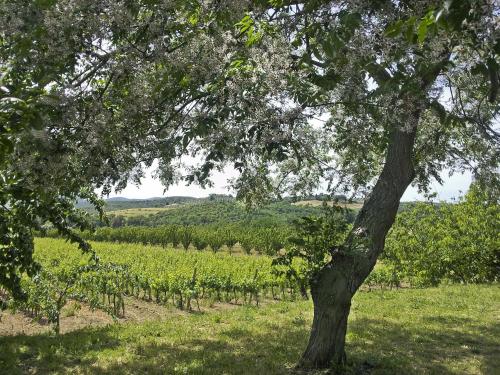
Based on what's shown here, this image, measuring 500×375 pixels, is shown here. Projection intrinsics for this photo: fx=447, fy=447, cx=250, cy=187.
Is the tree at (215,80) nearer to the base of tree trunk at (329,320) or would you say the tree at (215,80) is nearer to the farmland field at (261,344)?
the base of tree trunk at (329,320)

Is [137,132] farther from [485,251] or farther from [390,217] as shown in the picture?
[485,251]

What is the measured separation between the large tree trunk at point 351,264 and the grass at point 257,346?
54 cm

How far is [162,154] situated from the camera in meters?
6.27

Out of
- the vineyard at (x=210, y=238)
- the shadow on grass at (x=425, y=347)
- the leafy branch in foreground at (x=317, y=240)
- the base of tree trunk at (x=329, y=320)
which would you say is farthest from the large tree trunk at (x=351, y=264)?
the vineyard at (x=210, y=238)

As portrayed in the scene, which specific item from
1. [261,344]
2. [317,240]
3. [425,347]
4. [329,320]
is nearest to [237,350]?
[261,344]

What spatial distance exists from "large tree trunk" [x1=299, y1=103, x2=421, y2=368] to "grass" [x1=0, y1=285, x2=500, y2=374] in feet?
1.79

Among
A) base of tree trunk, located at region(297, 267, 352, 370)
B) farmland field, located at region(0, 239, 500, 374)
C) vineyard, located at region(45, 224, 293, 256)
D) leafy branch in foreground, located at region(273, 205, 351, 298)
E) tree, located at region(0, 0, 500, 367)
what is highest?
tree, located at region(0, 0, 500, 367)

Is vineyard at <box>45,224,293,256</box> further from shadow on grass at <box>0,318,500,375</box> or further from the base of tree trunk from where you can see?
the base of tree trunk

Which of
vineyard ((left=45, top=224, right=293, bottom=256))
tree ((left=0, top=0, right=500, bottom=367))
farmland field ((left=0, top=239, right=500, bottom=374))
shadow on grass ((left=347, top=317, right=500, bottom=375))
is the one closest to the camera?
tree ((left=0, top=0, right=500, bottom=367))

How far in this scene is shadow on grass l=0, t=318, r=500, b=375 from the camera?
7.71 meters

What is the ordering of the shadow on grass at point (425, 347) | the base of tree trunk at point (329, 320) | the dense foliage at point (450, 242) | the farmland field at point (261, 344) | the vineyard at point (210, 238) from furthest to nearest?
the vineyard at point (210, 238) → the dense foliage at point (450, 242) → the farmland field at point (261, 344) → the shadow on grass at point (425, 347) → the base of tree trunk at point (329, 320)

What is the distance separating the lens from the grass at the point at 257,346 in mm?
7793

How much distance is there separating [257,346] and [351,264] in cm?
363

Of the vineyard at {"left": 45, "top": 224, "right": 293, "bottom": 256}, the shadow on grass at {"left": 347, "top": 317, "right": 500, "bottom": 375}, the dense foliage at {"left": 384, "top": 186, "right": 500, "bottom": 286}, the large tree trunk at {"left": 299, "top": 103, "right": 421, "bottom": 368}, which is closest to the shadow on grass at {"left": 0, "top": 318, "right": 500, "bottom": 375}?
the shadow on grass at {"left": 347, "top": 317, "right": 500, "bottom": 375}
